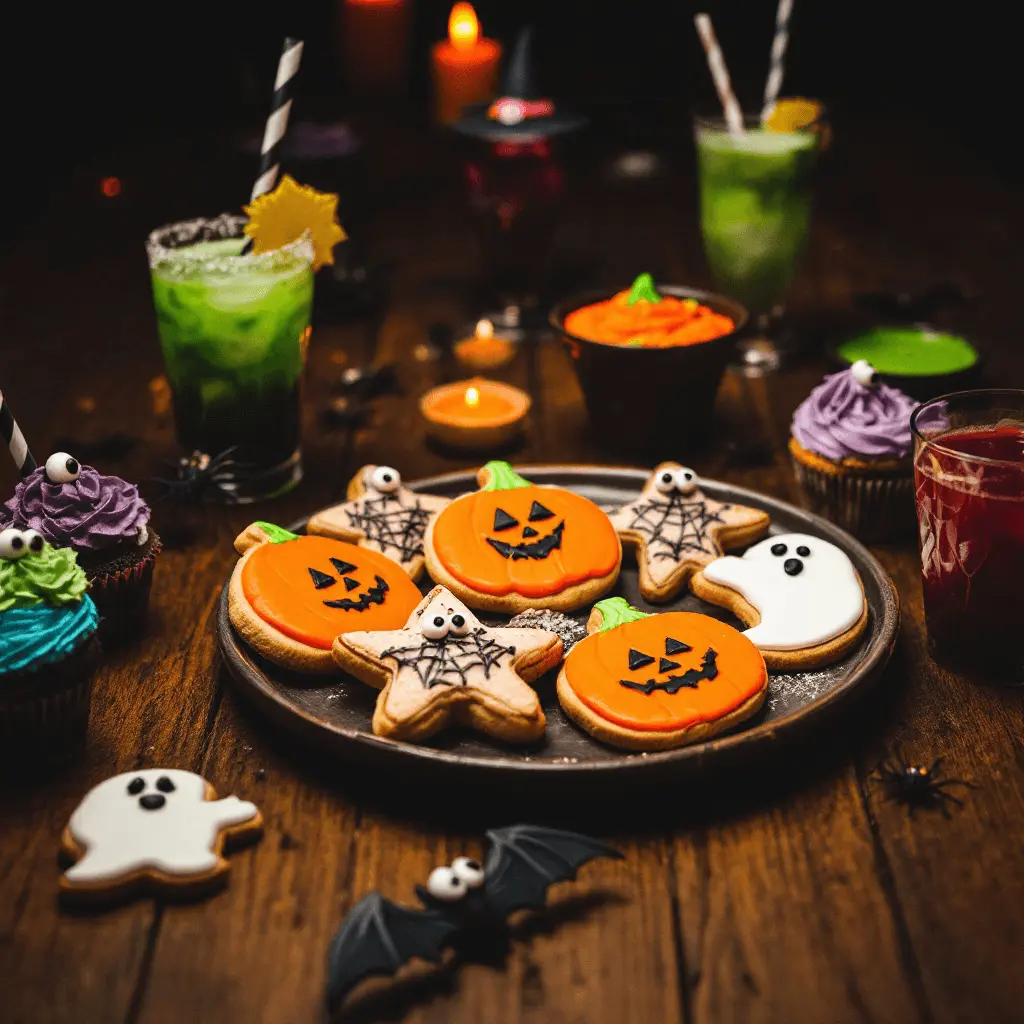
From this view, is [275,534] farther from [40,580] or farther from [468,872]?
[468,872]

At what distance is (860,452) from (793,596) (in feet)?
1.23

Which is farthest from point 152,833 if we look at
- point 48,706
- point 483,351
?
point 483,351

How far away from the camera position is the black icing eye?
5.82 feet

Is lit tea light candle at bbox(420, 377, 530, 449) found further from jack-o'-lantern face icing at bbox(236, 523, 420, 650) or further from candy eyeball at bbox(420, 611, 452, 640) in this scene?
candy eyeball at bbox(420, 611, 452, 640)

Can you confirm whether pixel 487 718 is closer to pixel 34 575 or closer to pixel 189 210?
pixel 34 575

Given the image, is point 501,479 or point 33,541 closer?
point 33,541

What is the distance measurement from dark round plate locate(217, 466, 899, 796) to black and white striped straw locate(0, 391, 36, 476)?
1.05 ft

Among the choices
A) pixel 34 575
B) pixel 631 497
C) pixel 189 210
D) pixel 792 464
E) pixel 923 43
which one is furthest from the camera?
pixel 923 43

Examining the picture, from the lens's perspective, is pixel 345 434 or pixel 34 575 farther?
pixel 345 434

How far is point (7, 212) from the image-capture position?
142 inches

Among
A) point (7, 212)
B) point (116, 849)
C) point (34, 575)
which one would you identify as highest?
point (34, 575)

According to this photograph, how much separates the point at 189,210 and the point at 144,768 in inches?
85.5

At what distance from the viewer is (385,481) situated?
1883 millimetres

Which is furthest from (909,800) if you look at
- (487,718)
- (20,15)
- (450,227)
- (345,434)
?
(20,15)
